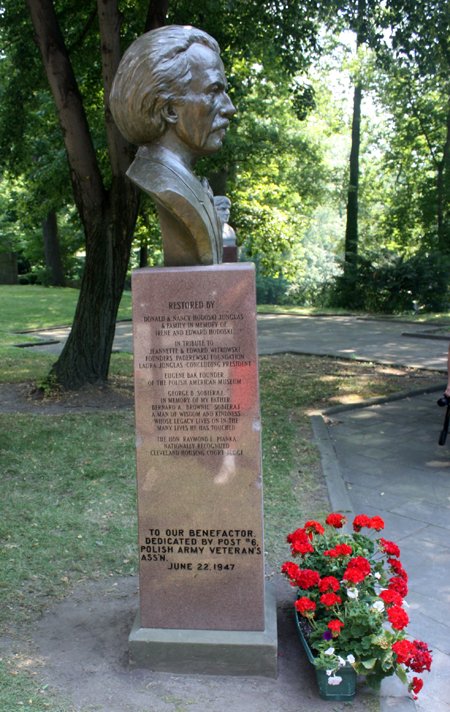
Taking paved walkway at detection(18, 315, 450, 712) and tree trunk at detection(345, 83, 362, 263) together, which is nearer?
paved walkway at detection(18, 315, 450, 712)

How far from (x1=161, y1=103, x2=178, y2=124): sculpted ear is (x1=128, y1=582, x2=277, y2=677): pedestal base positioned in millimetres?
2503

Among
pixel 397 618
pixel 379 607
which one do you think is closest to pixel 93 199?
pixel 379 607

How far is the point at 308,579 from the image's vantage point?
307cm

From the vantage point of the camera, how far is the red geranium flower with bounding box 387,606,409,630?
2.72m

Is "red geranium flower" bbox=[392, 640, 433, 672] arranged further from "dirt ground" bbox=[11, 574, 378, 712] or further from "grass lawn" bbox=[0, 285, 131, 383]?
"grass lawn" bbox=[0, 285, 131, 383]

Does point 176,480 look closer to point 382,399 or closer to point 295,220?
point 382,399

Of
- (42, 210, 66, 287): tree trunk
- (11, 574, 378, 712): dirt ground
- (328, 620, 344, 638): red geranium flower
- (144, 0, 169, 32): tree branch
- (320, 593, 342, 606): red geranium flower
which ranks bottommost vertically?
(11, 574, 378, 712): dirt ground

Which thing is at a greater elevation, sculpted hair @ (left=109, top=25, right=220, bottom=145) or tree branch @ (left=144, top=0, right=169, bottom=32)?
tree branch @ (left=144, top=0, right=169, bottom=32)

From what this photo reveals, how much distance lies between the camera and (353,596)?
2.94m

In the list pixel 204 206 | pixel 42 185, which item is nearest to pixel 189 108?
pixel 204 206

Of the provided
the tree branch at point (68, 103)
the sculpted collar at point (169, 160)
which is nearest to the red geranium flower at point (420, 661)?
the sculpted collar at point (169, 160)

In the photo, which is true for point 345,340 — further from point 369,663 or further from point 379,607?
point 369,663

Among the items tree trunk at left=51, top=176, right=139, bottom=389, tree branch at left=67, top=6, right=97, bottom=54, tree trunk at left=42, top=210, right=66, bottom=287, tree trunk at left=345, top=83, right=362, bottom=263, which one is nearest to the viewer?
tree trunk at left=51, top=176, right=139, bottom=389

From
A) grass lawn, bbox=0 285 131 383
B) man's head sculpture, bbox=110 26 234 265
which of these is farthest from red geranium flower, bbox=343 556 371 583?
grass lawn, bbox=0 285 131 383
